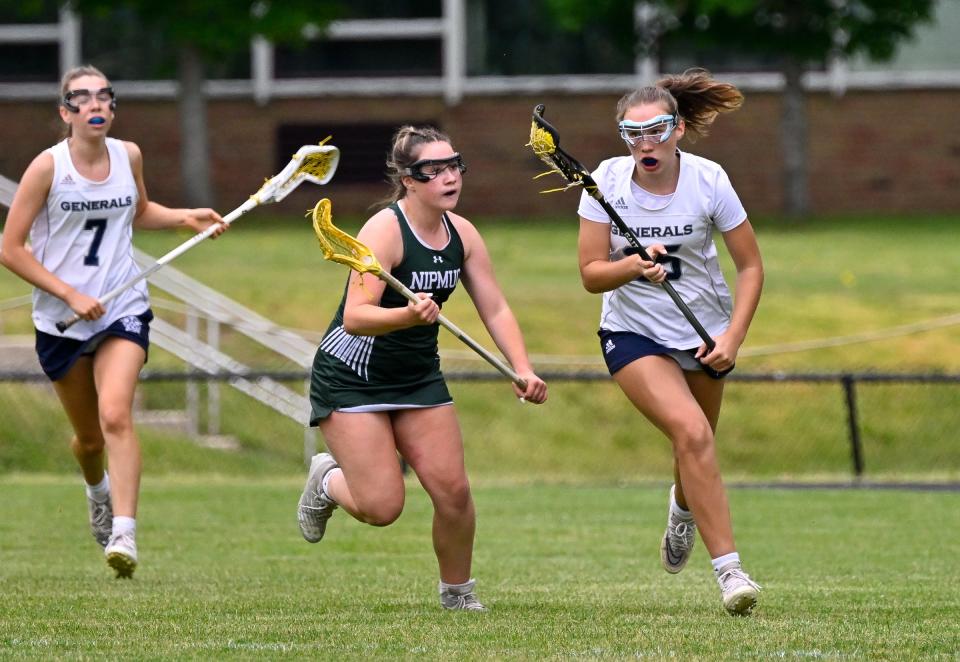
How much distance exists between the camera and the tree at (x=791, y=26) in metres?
27.0

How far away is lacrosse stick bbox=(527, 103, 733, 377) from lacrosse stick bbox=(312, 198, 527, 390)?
0.70m

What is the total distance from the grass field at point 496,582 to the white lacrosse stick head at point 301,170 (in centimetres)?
181

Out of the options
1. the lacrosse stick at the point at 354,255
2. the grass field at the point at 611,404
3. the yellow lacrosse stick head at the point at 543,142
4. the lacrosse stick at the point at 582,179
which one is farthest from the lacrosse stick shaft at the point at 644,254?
the grass field at the point at 611,404

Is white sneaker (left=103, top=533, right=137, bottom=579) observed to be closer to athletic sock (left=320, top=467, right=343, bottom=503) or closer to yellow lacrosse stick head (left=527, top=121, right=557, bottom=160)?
athletic sock (left=320, top=467, right=343, bottom=503)

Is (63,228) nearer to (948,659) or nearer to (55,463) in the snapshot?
(948,659)

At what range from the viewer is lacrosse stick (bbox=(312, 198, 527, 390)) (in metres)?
6.30

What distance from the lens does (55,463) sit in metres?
15.2

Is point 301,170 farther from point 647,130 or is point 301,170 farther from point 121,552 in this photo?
point 647,130

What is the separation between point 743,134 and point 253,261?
11.1 meters

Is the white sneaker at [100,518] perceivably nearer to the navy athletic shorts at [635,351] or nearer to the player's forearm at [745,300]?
the navy athletic shorts at [635,351]

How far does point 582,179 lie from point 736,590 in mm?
1655

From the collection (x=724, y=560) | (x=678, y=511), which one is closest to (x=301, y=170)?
(x=678, y=511)

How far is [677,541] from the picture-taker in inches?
294

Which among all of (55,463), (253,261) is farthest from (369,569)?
(253,261)
